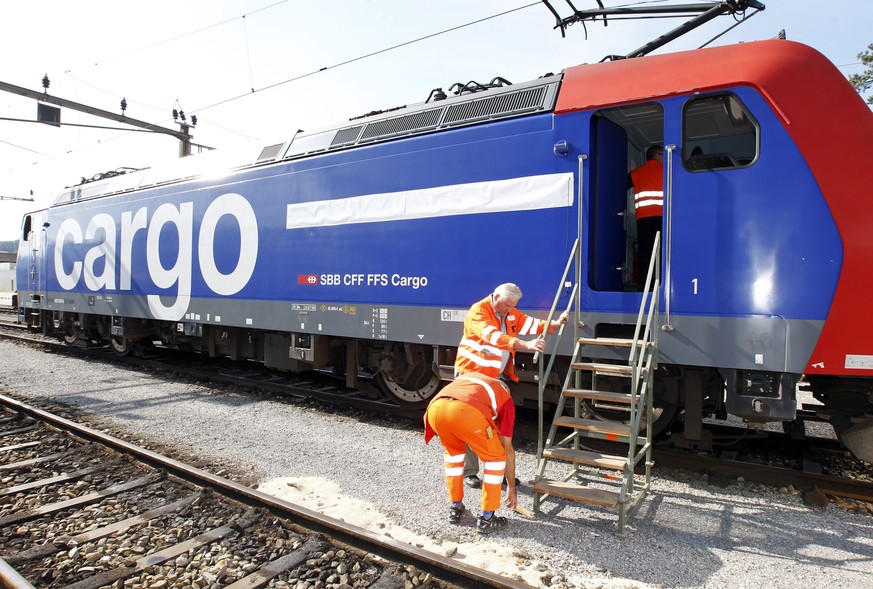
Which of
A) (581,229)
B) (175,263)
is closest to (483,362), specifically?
(581,229)

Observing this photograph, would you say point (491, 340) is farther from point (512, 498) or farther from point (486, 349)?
point (512, 498)

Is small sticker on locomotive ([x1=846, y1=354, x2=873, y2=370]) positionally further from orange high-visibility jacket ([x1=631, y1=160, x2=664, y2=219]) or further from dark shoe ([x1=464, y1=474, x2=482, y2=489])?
dark shoe ([x1=464, y1=474, x2=482, y2=489])

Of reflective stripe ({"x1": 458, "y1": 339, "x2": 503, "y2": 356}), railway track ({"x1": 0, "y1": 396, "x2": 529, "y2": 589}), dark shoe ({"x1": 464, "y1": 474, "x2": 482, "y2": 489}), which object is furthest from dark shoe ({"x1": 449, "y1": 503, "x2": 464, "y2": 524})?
reflective stripe ({"x1": 458, "y1": 339, "x2": 503, "y2": 356})

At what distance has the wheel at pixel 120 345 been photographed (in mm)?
11586

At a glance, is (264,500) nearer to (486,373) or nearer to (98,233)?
(486,373)

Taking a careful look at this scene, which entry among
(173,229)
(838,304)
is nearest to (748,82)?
(838,304)

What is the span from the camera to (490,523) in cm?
405

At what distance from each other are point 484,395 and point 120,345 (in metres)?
10.5

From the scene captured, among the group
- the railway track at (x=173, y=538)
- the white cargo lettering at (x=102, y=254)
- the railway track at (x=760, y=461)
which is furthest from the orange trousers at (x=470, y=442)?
the white cargo lettering at (x=102, y=254)

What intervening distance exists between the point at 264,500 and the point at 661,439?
13.6ft

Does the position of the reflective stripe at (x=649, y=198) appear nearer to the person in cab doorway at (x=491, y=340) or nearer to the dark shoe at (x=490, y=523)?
the person in cab doorway at (x=491, y=340)

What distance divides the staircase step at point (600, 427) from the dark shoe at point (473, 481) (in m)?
1.04

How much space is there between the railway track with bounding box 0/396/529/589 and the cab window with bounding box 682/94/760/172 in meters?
3.70

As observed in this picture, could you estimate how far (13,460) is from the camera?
18.1ft
